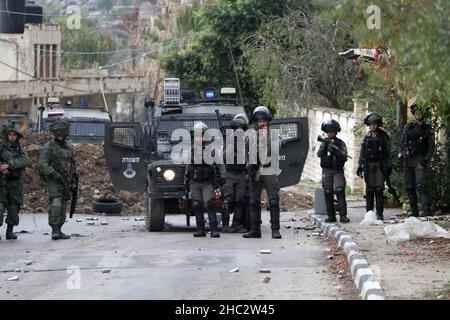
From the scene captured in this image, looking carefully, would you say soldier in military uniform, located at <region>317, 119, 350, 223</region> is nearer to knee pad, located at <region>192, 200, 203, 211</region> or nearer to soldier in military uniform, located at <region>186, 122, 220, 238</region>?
soldier in military uniform, located at <region>186, 122, 220, 238</region>

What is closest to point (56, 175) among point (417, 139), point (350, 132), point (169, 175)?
point (169, 175)

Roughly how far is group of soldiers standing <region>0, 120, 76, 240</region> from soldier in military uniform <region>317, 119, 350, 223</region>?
4098 millimetres

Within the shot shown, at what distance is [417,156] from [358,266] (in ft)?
20.7

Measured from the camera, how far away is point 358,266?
1230 cm

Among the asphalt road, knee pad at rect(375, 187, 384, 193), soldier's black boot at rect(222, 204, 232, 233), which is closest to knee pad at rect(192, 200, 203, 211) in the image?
the asphalt road

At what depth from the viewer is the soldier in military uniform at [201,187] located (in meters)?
16.8

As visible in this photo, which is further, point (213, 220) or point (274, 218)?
point (213, 220)

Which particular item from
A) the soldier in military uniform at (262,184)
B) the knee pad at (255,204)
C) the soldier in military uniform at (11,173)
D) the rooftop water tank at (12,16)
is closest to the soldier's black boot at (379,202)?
the soldier in military uniform at (262,184)

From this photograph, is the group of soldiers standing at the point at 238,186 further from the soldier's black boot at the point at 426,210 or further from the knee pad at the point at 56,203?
the soldier's black boot at the point at 426,210

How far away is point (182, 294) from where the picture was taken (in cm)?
1134

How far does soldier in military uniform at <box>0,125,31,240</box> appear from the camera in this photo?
56.3 feet

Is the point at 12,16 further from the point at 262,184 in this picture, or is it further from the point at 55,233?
the point at 262,184

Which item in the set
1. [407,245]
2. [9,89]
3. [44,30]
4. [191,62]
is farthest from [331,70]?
[44,30]

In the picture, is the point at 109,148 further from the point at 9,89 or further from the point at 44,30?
the point at 44,30
